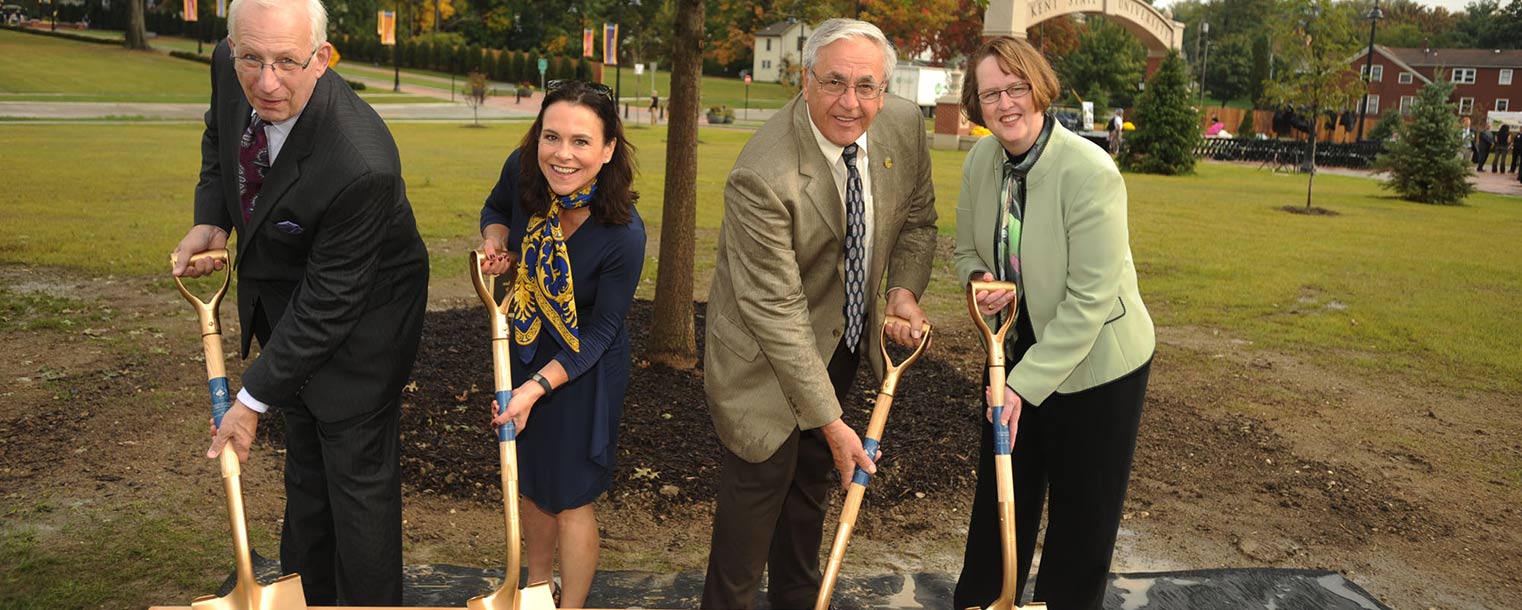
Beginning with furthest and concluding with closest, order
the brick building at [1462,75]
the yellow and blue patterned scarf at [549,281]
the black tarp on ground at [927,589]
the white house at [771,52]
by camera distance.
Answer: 1. the white house at [771,52]
2. the brick building at [1462,75]
3. the black tarp on ground at [927,589]
4. the yellow and blue patterned scarf at [549,281]

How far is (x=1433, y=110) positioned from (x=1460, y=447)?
15065mm

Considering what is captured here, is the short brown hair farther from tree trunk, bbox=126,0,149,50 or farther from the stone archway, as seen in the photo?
tree trunk, bbox=126,0,149,50

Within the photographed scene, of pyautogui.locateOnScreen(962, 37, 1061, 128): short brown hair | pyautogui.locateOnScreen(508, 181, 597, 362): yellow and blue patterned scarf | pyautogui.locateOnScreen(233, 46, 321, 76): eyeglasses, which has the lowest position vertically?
pyautogui.locateOnScreen(508, 181, 597, 362): yellow and blue patterned scarf

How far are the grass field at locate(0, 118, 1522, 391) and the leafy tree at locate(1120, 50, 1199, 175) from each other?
98.3 inches

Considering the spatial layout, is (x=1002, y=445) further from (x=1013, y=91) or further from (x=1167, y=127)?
(x=1167, y=127)

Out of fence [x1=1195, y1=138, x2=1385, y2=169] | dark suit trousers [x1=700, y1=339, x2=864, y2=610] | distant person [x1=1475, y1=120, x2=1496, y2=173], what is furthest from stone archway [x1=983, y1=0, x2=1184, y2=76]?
dark suit trousers [x1=700, y1=339, x2=864, y2=610]

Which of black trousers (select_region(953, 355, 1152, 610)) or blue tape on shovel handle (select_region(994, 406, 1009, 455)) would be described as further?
black trousers (select_region(953, 355, 1152, 610))

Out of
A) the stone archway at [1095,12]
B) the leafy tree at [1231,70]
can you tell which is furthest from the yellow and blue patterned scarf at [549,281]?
the leafy tree at [1231,70]

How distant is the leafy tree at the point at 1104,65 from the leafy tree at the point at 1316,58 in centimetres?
4920

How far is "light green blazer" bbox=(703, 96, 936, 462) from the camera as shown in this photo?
118 inches

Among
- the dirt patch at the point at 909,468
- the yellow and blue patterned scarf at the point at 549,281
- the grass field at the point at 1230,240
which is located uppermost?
the yellow and blue patterned scarf at the point at 549,281

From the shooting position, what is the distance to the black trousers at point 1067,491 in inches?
129

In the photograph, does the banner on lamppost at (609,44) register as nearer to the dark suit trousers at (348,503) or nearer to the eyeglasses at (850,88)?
the dark suit trousers at (348,503)

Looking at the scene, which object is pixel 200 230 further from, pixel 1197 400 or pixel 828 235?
pixel 1197 400
